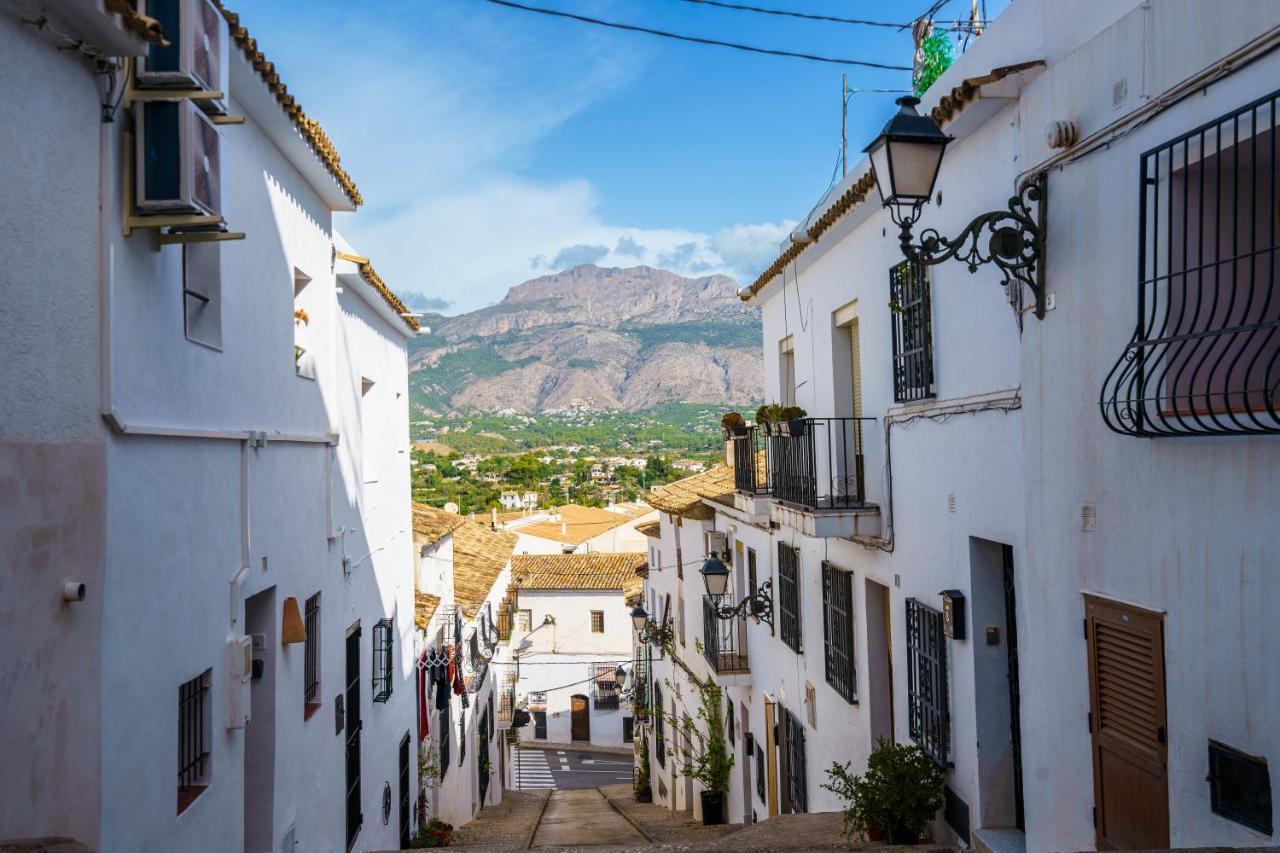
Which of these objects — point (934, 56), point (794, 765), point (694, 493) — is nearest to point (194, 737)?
point (934, 56)

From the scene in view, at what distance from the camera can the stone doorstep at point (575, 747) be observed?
146ft

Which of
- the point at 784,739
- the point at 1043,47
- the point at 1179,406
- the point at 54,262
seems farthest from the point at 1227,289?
the point at 784,739

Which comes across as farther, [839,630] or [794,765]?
[794,765]

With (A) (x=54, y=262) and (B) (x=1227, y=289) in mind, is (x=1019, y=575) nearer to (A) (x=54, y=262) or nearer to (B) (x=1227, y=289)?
(B) (x=1227, y=289)

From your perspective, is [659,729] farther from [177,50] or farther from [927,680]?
[177,50]

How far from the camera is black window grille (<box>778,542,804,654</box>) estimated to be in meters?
12.6

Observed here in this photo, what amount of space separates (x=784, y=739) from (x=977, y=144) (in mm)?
9143

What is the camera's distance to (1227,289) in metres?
4.62

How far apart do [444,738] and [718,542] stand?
6.87 metres

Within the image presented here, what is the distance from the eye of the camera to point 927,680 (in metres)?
8.16

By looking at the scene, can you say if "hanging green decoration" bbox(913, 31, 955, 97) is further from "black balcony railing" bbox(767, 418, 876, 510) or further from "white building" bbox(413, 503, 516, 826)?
"white building" bbox(413, 503, 516, 826)

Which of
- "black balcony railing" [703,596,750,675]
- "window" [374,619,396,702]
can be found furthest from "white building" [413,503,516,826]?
"black balcony railing" [703,596,750,675]

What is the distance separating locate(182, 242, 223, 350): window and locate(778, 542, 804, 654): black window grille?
770 centimetres

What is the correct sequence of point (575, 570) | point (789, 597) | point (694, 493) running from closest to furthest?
point (789, 597), point (694, 493), point (575, 570)
